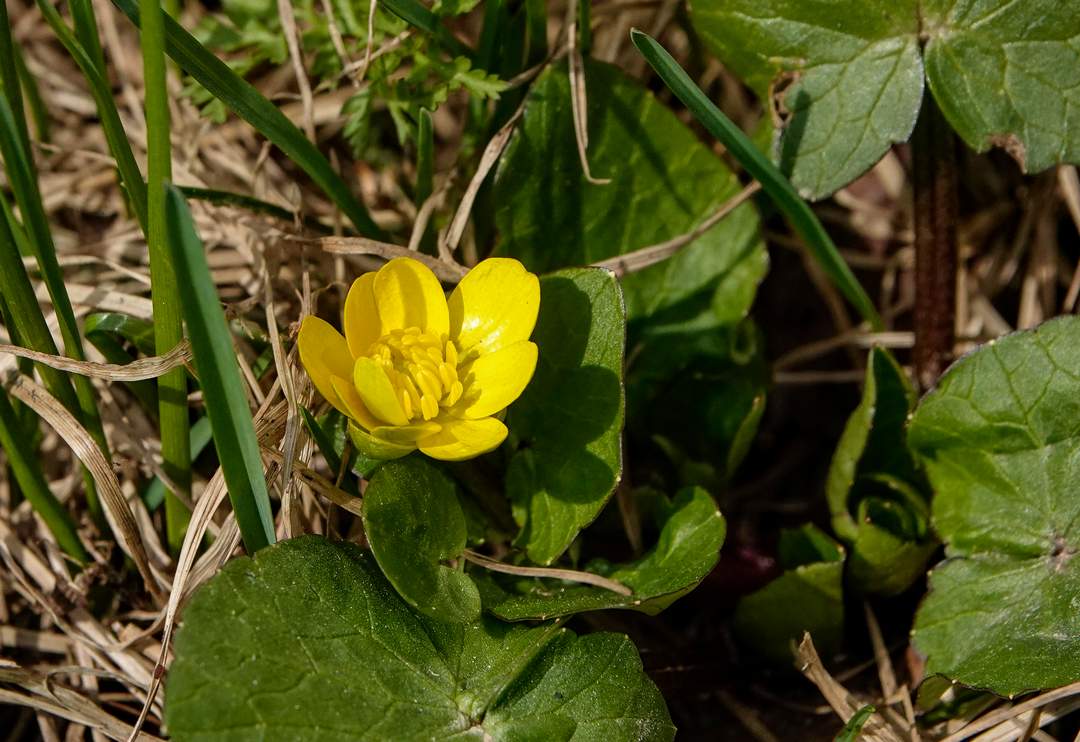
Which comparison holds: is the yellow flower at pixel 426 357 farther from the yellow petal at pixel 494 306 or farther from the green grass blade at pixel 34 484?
the green grass blade at pixel 34 484

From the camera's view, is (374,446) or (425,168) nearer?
(374,446)

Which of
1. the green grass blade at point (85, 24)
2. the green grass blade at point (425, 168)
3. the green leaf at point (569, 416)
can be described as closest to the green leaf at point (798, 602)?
the green leaf at point (569, 416)

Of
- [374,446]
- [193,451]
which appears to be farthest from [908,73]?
[193,451]

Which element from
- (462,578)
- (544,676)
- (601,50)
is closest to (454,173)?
(601,50)

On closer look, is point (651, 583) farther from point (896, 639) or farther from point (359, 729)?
point (896, 639)

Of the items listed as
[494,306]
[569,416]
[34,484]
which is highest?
[494,306]

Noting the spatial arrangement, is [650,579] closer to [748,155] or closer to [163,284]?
[748,155]

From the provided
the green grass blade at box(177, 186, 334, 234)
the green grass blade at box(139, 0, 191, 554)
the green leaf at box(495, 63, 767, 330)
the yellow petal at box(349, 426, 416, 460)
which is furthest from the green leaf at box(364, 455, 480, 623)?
the green grass blade at box(177, 186, 334, 234)
